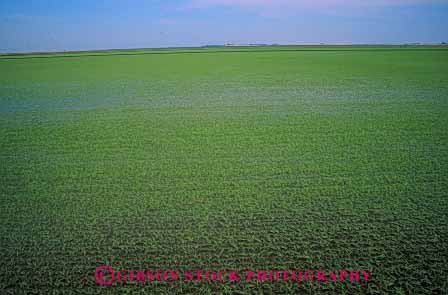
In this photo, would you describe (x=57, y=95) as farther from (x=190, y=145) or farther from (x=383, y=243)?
(x=383, y=243)

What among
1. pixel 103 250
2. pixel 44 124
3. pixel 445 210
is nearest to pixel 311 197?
pixel 445 210

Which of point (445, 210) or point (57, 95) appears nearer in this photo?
point (445, 210)

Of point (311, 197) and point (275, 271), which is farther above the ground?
point (311, 197)

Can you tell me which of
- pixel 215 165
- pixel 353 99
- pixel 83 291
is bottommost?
pixel 83 291

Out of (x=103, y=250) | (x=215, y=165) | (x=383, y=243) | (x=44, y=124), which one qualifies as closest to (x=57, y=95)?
(x=44, y=124)

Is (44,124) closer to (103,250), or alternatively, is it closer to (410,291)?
(103,250)

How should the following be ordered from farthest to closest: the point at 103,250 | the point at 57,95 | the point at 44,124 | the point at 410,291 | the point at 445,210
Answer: the point at 57,95 → the point at 44,124 → the point at 445,210 → the point at 103,250 → the point at 410,291

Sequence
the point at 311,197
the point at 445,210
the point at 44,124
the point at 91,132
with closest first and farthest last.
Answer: the point at 445,210 → the point at 311,197 → the point at 91,132 → the point at 44,124

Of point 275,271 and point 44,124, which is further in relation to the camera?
point 44,124

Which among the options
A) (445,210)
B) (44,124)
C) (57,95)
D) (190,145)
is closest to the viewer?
(445,210)
